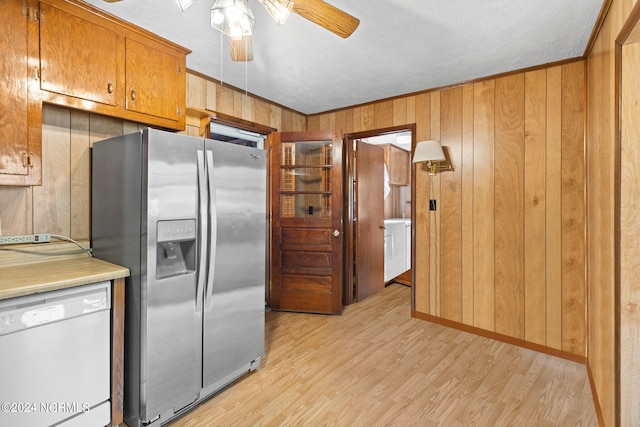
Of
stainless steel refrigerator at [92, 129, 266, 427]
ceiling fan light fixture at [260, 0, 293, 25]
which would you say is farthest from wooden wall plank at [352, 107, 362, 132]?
ceiling fan light fixture at [260, 0, 293, 25]

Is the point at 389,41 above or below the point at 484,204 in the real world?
above

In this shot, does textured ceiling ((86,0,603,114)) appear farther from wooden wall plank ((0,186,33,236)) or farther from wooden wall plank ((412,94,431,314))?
wooden wall plank ((0,186,33,236))

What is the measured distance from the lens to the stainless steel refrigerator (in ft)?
5.51

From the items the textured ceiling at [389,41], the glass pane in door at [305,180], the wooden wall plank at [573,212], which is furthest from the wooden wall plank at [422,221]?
the wooden wall plank at [573,212]

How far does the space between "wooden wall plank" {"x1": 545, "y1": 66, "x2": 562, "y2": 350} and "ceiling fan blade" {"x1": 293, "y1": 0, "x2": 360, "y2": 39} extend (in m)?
2.01

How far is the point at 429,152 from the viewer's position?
118 inches

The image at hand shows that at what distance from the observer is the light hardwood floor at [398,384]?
1854mm

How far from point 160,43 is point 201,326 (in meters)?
1.92

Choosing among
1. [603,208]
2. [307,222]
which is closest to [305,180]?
[307,222]

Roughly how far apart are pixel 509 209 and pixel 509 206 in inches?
1.0

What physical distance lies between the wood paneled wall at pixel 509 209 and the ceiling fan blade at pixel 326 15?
1.90 metres

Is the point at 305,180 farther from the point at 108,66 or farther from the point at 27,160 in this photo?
the point at 27,160

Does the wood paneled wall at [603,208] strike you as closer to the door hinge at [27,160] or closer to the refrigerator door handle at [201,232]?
the refrigerator door handle at [201,232]

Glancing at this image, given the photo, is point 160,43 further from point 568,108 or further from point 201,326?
point 568,108
